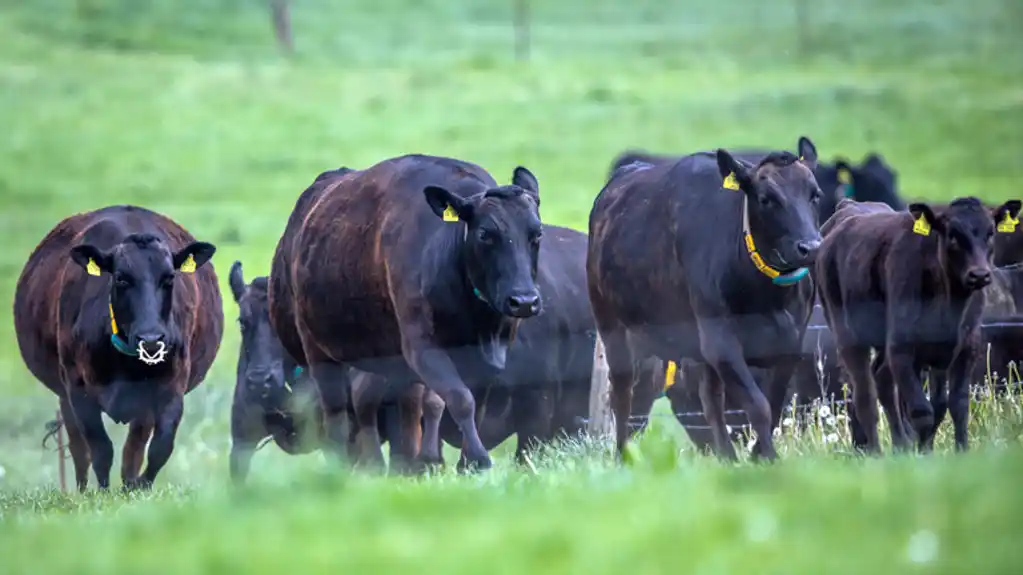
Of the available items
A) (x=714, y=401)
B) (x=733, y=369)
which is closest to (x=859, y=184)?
(x=714, y=401)

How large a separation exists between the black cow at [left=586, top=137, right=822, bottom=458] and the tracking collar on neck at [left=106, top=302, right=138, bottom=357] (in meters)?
3.54

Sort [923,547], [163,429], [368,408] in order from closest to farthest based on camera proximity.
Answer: [923,547], [163,429], [368,408]

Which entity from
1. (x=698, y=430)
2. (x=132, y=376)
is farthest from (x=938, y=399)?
(x=132, y=376)

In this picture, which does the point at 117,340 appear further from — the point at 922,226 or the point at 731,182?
the point at 922,226

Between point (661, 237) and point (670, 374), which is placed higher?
point (661, 237)

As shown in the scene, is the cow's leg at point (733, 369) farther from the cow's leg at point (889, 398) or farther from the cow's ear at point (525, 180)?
the cow's ear at point (525, 180)

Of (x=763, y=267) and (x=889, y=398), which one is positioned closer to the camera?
(x=763, y=267)

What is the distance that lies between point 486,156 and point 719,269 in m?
33.3

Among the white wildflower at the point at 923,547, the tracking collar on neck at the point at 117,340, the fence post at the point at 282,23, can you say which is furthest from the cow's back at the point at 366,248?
the fence post at the point at 282,23

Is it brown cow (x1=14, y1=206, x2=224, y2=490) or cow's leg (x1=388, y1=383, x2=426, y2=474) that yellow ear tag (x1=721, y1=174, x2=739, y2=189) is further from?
brown cow (x1=14, y1=206, x2=224, y2=490)

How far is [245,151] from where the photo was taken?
45.4m

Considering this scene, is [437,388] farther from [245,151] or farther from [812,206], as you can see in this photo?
[245,151]

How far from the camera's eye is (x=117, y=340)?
39.3ft

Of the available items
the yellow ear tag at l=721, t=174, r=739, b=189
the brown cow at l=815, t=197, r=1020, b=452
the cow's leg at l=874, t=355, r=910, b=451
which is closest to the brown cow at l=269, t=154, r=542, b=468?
the yellow ear tag at l=721, t=174, r=739, b=189
